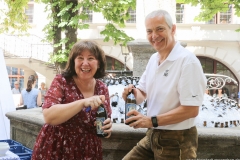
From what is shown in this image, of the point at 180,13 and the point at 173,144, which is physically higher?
the point at 180,13

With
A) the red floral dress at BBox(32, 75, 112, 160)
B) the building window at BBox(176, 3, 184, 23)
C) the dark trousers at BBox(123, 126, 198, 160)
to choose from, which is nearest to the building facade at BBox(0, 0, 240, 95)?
the building window at BBox(176, 3, 184, 23)

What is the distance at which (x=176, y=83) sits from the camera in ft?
7.18

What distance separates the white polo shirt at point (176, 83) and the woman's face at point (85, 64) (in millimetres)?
486

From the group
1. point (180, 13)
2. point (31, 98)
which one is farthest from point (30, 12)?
point (31, 98)

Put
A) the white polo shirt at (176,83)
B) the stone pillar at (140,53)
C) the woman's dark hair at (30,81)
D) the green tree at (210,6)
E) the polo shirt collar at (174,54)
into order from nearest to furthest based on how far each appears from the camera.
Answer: the white polo shirt at (176,83) < the polo shirt collar at (174,54) < the stone pillar at (140,53) < the woman's dark hair at (30,81) < the green tree at (210,6)

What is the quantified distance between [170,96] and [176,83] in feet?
0.37

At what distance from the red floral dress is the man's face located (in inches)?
30.4

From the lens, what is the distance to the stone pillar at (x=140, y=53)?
5.48 metres

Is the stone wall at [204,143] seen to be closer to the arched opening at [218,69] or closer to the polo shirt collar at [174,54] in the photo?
the polo shirt collar at [174,54]

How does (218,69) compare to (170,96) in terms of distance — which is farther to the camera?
(218,69)

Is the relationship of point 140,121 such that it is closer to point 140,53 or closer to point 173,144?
point 173,144

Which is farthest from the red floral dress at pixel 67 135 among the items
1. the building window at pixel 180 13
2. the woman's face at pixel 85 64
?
the building window at pixel 180 13

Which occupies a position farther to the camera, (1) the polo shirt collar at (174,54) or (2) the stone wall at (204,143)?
(2) the stone wall at (204,143)

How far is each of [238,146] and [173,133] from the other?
1.44 metres
